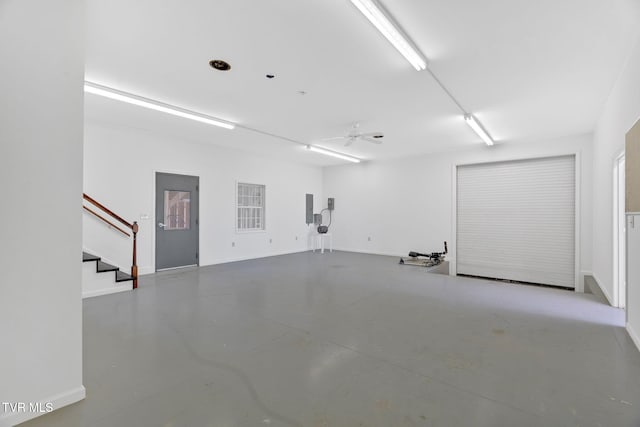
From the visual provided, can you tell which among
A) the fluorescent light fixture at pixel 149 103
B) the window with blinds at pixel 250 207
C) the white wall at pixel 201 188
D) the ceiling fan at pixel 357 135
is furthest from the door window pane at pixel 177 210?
the ceiling fan at pixel 357 135

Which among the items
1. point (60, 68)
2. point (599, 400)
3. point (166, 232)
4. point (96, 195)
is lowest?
point (599, 400)

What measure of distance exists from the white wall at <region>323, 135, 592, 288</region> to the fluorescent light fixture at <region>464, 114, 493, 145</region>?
0.86 meters

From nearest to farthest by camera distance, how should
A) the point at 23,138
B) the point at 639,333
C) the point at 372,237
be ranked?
the point at 23,138, the point at 639,333, the point at 372,237

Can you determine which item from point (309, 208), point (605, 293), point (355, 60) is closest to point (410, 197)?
point (309, 208)

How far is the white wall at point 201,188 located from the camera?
5.25 m

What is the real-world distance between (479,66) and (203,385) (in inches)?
161

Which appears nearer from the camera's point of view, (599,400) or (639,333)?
(599,400)

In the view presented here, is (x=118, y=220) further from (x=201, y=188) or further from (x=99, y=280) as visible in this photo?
(x=201, y=188)

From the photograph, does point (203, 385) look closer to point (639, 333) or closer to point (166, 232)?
point (639, 333)

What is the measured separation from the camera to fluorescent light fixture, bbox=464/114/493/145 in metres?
4.78

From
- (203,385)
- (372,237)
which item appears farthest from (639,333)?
(372,237)

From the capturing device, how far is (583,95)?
13.1 ft

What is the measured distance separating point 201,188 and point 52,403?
5.35 meters

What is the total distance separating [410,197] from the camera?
812 centimetres
